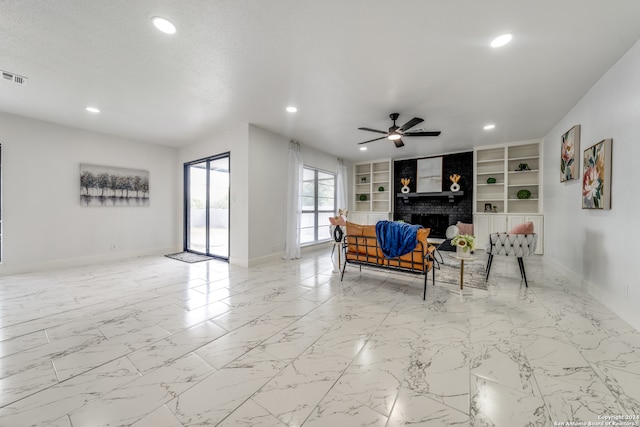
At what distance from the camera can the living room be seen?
102 inches

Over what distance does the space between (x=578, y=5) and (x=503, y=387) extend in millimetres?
2812

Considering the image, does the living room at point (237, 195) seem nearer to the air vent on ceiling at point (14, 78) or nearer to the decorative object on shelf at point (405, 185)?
the air vent on ceiling at point (14, 78)

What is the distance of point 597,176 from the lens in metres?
2.89

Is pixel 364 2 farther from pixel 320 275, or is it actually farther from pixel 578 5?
pixel 320 275

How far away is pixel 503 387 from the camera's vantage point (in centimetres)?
153

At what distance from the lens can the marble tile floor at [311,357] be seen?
135 cm

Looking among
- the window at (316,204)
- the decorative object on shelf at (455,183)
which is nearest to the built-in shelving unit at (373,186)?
the window at (316,204)

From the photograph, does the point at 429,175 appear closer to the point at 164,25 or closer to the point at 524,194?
the point at 524,194

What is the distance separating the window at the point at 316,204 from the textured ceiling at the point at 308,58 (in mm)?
2374

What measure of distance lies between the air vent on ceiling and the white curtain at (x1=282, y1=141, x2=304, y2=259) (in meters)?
3.83

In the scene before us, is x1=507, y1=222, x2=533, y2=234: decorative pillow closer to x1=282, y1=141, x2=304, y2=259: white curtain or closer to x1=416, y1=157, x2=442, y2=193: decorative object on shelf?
x1=416, y1=157, x2=442, y2=193: decorative object on shelf

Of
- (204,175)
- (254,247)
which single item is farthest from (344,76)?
(204,175)

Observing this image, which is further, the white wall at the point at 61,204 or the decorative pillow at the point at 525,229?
the white wall at the point at 61,204

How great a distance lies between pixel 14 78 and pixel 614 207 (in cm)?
685
